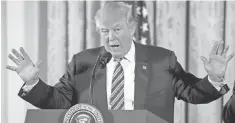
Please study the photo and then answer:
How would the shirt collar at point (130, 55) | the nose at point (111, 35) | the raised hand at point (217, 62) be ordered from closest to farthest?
the raised hand at point (217, 62) → the nose at point (111, 35) → the shirt collar at point (130, 55)

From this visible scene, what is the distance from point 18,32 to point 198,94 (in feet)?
4.68

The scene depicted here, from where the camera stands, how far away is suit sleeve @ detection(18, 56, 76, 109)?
1.80 meters

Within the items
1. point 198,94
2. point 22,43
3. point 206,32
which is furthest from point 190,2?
point 22,43

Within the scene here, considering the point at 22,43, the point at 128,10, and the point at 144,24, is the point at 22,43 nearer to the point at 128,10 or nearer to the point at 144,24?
the point at 144,24

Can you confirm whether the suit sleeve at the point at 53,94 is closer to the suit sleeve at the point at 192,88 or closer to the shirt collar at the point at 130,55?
the shirt collar at the point at 130,55

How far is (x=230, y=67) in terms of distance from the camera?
2.71m

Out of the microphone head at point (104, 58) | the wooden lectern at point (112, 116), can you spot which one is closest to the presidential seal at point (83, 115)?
the wooden lectern at point (112, 116)

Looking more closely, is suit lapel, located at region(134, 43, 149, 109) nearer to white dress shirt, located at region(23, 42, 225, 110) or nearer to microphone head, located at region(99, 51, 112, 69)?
white dress shirt, located at region(23, 42, 225, 110)

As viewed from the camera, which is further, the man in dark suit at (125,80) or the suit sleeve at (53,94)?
the man in dark suit at (125,80)

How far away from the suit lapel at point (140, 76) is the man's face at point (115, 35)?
0.32 ft

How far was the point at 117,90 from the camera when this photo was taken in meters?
2.00

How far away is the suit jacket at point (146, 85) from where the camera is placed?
2002 millimetres

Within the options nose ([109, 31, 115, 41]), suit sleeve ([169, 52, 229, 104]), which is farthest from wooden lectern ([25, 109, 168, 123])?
nose ([109, 31, 115, 41])

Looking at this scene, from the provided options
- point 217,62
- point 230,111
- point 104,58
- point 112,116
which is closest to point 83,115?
point 112,116
